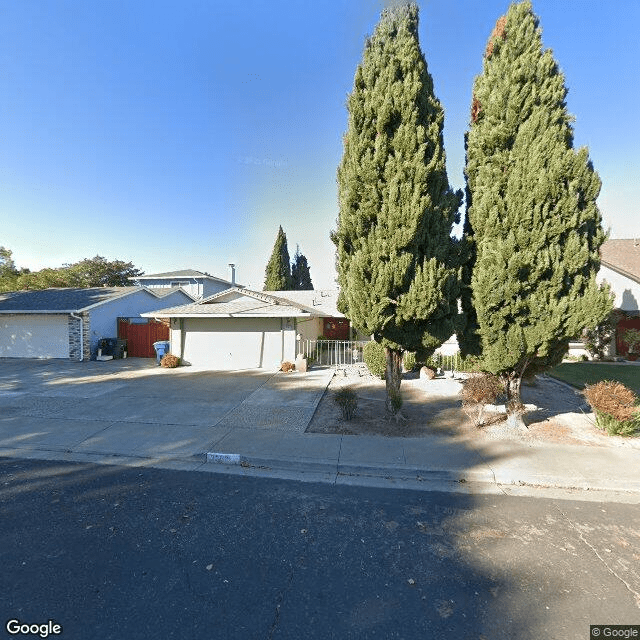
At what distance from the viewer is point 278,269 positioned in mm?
38562

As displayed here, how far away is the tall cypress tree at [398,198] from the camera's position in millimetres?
6215

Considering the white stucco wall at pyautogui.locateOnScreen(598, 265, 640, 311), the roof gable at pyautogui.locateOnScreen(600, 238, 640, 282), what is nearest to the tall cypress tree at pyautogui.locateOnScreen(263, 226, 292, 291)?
the roof gable at pyautogui.locateOnScreen(600, 238, 640, 282)

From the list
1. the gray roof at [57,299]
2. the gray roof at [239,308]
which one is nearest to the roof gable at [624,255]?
the gray roof at [239,308]

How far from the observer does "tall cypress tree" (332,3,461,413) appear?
621 cm

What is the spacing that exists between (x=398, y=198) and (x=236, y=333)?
10704mm

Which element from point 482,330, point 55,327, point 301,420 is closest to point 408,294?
point 482,330

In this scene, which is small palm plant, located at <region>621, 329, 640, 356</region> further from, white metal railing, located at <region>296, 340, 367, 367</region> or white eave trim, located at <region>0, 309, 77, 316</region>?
white eave trim, located at <region>0, 309, 77, 316</region>

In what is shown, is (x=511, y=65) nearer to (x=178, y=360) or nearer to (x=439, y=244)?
(x=439, y=244)

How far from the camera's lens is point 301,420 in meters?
7.35

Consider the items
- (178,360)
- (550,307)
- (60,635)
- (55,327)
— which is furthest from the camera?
(55,327)

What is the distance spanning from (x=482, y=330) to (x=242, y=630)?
6086 mm

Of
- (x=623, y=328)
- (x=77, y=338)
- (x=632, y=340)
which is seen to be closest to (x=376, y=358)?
(x=632, y=340)

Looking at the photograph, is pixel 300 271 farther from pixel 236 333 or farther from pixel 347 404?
pixel 347 404

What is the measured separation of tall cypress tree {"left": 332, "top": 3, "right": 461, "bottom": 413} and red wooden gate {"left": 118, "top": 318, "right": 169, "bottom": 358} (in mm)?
13956
